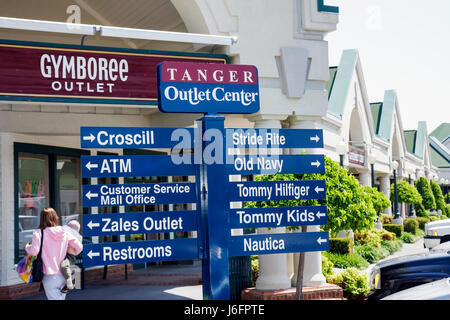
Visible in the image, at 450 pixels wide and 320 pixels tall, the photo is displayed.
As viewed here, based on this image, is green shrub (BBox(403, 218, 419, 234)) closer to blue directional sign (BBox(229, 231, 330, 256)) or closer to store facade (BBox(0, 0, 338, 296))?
store facade (BBox(0, 0, 338, 296))

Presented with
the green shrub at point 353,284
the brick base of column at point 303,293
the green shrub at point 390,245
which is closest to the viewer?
the brick base of column at point 303,293

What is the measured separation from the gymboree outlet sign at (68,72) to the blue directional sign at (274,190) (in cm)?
366

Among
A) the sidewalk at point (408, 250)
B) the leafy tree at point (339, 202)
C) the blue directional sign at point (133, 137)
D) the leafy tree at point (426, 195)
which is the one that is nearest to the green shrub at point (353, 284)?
the leafy tree at point (339, 202)

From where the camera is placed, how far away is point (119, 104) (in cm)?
907

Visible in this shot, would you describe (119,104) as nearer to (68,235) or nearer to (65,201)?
(68,235)

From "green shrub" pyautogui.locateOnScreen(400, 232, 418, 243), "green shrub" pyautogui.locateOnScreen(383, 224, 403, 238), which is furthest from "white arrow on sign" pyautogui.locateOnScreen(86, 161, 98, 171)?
"green shrub" pyautogui.locateOnScreen(383, 224, 403, 238)

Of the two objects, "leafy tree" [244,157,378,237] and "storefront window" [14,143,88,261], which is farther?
"storefront window" [14,143,88,261]

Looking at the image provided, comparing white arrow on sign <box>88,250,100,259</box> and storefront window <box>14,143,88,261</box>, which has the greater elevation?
storefront window <box>14,143,88,261</box>

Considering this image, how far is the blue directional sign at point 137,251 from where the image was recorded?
557cm

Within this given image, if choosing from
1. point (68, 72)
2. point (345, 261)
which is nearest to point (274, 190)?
point (68, 72)

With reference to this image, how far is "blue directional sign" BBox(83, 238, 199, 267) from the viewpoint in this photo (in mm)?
5566

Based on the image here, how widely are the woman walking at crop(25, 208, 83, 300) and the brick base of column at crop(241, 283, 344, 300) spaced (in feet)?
13.5

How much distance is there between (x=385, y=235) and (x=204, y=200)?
22.1 meters

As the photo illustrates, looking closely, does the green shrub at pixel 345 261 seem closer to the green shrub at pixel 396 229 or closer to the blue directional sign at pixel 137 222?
the green shrub at pixel 396 229
